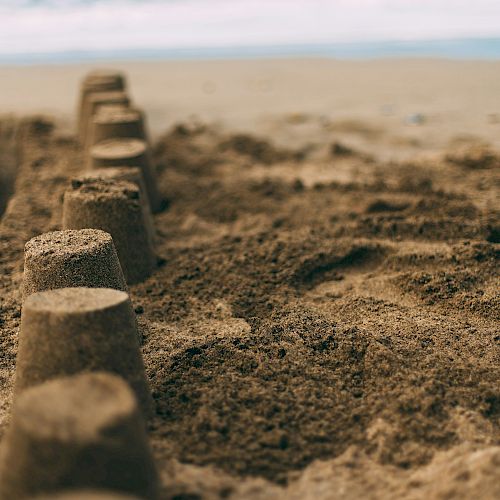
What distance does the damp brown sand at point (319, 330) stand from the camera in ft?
9.05

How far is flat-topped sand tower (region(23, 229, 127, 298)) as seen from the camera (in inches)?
144

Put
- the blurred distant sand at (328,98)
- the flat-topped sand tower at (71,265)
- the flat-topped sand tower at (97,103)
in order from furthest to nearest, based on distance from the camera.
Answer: the blurred distant sand at (328,98)
the flat-topped sand tower at (97,103)
the flat-topped sand tower at (71,265)

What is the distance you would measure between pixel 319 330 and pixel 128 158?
9.46 feet

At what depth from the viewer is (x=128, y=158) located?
598cm

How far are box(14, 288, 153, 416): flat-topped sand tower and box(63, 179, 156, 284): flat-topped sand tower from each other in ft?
5.99

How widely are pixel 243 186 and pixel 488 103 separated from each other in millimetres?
5843

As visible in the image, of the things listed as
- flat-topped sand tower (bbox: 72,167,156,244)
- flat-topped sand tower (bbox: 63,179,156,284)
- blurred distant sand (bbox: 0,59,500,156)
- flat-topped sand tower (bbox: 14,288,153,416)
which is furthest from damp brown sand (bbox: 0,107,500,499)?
blurred distant sand (bbox: 0,59,500,156)

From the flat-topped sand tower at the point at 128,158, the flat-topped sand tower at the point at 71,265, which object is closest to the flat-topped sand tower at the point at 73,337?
the flat-topped sand tower at the point at 71,265

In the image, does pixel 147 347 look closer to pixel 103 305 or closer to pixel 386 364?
pixel 103 305

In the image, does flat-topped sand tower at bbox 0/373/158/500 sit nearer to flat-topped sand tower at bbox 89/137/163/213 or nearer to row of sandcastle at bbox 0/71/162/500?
row of sandcastle at bbox 0/71/162/500

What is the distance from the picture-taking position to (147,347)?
12.3 ft

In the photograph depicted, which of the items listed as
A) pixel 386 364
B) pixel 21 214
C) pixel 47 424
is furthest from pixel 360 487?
pixel 21 214

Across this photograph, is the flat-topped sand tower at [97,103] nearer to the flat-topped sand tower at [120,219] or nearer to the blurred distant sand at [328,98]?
the blurred distant sand at [328,98]

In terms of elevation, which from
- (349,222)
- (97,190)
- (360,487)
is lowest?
(360,487)
